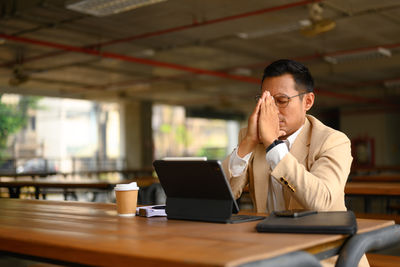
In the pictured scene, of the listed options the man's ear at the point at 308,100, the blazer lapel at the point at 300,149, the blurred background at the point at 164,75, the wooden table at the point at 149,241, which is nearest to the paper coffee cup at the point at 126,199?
the wooden table at the point at 149,241

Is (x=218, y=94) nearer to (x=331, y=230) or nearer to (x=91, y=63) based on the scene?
(x=91, y=63)

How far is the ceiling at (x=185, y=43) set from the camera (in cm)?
695

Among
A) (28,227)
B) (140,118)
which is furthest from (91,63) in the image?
(28,227)

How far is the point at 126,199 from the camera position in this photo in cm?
159

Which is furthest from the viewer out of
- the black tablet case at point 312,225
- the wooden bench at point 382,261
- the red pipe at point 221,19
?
the red pipe at point 221,19

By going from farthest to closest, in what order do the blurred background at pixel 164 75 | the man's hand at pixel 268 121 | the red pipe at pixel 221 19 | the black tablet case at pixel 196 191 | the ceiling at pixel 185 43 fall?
1. the blurred background at pixel 164 75
2. the ceiling at pixel 185 43
3. the red pipe at pixel 221 19
4. the man's hand at pixel 268 121
5. the black tablet case at pixel 196 191

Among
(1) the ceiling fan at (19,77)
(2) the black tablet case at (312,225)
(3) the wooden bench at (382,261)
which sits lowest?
(3) the wooden bench at (382,261)

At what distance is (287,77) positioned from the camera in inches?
66.6

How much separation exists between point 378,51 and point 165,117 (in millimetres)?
10764

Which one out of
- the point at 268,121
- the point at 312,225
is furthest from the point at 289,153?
the point at 312,225

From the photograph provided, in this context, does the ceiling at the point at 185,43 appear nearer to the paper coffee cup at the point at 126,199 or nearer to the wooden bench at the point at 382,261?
the wooden bench at the point at 382,261

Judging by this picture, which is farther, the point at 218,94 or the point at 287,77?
the point at 218,94

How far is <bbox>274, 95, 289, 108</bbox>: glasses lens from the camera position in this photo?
1.68 meters

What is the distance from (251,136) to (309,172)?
0.75ft
